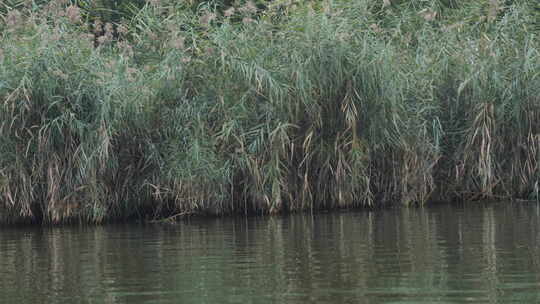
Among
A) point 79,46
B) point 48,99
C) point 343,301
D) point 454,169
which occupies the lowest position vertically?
point 343,301

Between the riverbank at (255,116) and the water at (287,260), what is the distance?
0.69 meters

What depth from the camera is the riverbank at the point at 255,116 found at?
1167cm

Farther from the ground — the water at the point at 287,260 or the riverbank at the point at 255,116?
the riverbank at the point at 255,116

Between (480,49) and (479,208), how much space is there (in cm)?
279

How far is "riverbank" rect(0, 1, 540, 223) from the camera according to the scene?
11.7 meters

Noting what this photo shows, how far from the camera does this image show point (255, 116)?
1241cm

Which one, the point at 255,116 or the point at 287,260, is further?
the point at 255,116

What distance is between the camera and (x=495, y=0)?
13.9 metres

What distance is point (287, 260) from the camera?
7.70m

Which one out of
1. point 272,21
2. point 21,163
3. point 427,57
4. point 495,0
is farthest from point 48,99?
point 495,0

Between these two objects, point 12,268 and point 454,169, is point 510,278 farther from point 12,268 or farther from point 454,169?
point 454,169

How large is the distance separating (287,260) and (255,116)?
4928 mm

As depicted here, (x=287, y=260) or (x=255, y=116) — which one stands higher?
(x=255, y=116)

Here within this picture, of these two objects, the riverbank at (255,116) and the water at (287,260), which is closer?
the water at (287,260)
